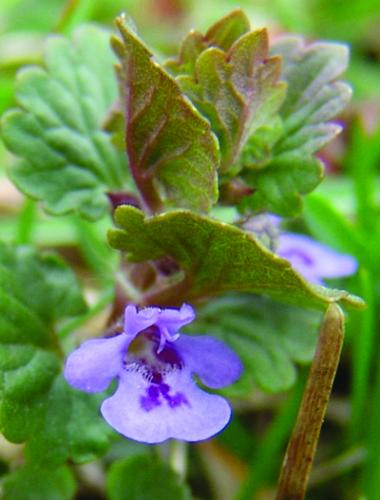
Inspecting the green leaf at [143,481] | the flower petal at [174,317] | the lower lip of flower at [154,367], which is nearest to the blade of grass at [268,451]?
the green leaf at [143,481]

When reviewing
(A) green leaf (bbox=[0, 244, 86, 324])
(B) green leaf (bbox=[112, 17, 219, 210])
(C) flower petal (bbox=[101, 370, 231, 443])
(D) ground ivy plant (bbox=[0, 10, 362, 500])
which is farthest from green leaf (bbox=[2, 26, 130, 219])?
(C) flower petal (bbox=[101, 370, 231, 443])

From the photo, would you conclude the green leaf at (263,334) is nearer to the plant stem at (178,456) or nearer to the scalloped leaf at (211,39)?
the plant stem at (178,456)

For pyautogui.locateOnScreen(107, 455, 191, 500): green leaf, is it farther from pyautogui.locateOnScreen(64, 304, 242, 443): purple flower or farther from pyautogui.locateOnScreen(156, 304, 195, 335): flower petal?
pyautogui.locateOnScreen(156, 304, 195, 335): flower petal

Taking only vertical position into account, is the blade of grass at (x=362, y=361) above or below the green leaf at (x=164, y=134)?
below

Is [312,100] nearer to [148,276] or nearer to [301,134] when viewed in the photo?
[301,134]

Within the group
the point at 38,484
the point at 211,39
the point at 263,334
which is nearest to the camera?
the point at 211,39

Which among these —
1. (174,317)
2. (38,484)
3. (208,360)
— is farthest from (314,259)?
(38,484)

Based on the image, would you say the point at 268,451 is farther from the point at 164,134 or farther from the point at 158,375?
the point at 164,134
